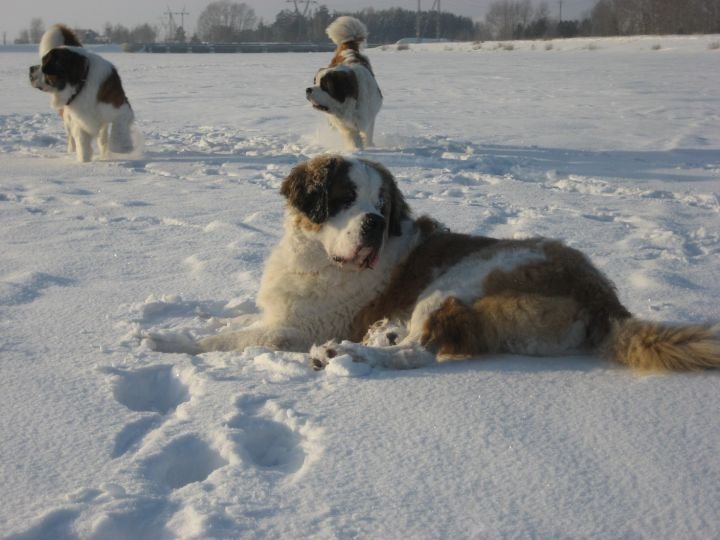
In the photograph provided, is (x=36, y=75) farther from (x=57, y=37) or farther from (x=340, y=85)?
(x=340, y=85)

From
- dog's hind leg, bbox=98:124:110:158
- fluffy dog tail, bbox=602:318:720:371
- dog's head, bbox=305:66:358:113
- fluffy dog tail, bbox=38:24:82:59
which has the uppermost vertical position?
fluffy dog tail, bbox=38:24:82:59

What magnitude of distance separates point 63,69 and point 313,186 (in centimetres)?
704

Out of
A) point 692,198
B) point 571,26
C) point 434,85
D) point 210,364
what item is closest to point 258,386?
point 210,364

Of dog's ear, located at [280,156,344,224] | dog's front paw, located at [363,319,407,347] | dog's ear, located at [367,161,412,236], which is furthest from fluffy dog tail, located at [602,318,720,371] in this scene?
dog's ear, located at [280,156,344,224]

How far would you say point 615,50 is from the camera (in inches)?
1537

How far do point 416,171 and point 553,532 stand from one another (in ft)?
22.5

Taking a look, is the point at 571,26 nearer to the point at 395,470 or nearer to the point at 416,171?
the point at 416,171

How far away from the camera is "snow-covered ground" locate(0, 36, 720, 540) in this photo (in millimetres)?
2094

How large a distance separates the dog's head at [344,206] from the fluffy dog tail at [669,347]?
4.00ft

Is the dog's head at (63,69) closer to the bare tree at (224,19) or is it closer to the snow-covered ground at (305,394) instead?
the snow-covered ground at (305,394)

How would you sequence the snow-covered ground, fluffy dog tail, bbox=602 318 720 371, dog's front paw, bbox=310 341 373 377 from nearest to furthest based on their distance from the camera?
the snow-covered ground, fluffy dog tail, bbox=602 318 720 371, dog's front paw, bbox=310 341 373 377

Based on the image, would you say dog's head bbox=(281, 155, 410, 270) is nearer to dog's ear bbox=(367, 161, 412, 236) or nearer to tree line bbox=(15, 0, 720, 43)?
dog's ear bbox=(367, 161, 412, 236)

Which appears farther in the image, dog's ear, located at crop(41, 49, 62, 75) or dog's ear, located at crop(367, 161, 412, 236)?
dog's ear, located at crop(41, 49, 62, 75)

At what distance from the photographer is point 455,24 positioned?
121 metres
